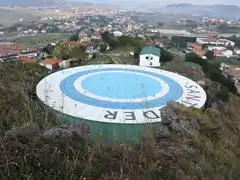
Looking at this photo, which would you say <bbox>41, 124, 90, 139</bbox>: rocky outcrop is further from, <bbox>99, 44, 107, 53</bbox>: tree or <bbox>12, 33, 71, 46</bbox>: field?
<bbox>12, 33, 71, 46</bbox>: field

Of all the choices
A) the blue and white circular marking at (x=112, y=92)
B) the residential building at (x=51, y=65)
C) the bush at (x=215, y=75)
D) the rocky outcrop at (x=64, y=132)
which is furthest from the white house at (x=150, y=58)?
the rocky outcrop at (x=64, y=132)

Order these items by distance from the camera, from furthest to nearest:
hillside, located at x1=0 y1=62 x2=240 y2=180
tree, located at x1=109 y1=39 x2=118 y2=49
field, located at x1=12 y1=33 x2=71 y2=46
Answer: field, located at x1=12 y1=33 x2=71 y2=46 < tree, located at x1=109 y1=39 x2=118 y2=49 < hillside, located at x1=0 y1=62 x2=240 y2=180

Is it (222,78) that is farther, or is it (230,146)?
(222,78)

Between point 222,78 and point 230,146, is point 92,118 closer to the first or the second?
point 230,146

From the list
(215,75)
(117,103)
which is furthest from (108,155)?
(215,75)

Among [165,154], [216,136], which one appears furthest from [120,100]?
[165,154]

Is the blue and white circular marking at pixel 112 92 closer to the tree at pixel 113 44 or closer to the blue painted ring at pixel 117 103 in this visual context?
the blue painted ring at pixel 117 103

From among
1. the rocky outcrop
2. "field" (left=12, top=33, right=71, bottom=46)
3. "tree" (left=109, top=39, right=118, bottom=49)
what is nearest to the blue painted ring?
the rocky outcrop

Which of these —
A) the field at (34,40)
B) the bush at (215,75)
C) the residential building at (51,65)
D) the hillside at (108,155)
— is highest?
the hillside at (108,155)
